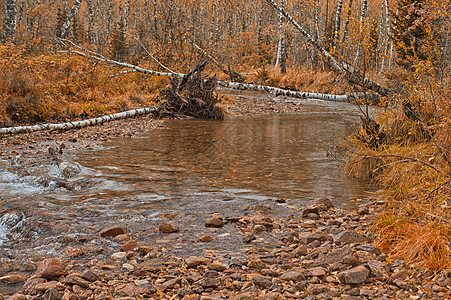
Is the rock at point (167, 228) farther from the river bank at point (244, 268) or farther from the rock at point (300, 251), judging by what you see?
the rock at point (300, 251)

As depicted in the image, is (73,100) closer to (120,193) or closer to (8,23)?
(8,23)

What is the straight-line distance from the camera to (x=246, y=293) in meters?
2.69

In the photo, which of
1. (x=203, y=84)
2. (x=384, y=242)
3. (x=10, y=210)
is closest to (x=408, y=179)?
(x=384, y=242)

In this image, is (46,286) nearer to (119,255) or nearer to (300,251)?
(119,255)

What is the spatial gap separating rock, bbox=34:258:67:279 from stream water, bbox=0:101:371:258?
0.53 metres

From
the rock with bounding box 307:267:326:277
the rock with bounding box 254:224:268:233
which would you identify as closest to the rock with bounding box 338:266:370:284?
the rock with bounding box 307:267:326:277

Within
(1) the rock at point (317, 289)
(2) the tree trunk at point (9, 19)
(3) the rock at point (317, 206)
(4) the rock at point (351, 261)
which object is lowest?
(1) the rock at point (317, 289)

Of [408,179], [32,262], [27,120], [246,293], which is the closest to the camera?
[246,293]

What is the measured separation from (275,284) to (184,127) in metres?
9.35

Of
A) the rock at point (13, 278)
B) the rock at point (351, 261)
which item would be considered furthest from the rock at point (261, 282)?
the rock at point (13, 278)

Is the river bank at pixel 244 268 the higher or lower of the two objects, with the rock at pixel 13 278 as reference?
higher

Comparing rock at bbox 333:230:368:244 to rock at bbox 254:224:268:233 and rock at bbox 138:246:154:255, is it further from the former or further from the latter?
rock at bbox 138:246:154:255

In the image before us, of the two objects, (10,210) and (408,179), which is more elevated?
(408,179)

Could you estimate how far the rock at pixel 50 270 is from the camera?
294cm
